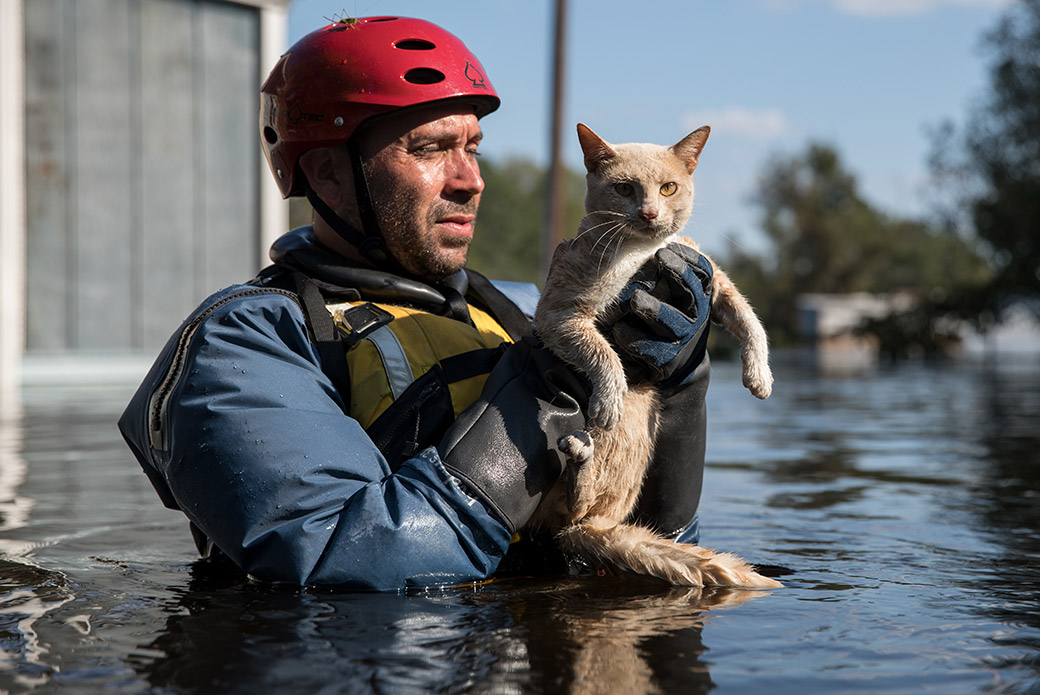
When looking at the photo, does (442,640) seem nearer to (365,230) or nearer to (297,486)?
(297,486)

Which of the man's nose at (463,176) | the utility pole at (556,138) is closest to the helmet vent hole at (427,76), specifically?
the man's nose at (463,176)

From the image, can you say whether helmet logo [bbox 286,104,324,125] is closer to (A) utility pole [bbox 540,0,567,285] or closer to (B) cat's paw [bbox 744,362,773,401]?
(B) cat's paw [bbox 744,362,773,401]

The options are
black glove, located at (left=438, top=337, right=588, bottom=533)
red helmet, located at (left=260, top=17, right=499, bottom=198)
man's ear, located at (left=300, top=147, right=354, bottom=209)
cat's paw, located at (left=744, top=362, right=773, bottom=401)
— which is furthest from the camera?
man's ear, located at (left=300, top=147, right=354, bottom=209)

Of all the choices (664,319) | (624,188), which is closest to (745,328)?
(664,319)

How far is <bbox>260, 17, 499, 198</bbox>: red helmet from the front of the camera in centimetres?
398

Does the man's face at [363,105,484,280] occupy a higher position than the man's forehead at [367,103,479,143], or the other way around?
the man's forehead at [367,103,479,143]

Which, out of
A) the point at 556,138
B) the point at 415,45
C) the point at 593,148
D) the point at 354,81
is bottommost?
the point at 593,148

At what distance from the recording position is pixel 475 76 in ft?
13.7

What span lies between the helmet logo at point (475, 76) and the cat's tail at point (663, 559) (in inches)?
67.8

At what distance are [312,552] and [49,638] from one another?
2.28 feet

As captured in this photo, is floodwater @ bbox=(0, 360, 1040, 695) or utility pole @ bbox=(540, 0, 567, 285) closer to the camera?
floodwater @ bbox=(0, 360, 1040, 695)

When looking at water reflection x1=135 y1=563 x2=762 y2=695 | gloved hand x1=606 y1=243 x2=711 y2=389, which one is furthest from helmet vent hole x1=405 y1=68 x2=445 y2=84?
water reflection x1=135 y1=563 x2=762 y2=695

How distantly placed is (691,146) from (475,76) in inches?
36.9

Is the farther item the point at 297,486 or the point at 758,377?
the point at 758,377
